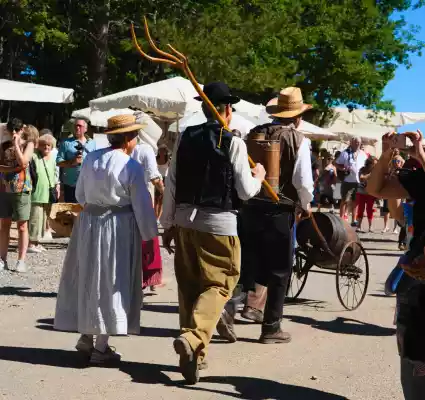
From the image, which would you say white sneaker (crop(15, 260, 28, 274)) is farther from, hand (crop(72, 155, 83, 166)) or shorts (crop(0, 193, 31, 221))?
hand (crop(72, 155, 83, 166))

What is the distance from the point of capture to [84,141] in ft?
42.3

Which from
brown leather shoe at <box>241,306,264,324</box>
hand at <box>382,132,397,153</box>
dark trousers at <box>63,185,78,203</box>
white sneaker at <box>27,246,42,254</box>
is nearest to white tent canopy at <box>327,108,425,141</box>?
dark trousers at <box>63,185,78,203</box>

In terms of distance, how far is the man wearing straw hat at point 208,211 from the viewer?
606 centimetres

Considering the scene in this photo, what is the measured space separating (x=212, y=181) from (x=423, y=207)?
212cm

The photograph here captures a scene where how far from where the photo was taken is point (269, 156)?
7.25m

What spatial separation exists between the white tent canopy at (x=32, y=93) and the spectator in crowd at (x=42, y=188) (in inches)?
114

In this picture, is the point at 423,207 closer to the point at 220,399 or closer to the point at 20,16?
the point at 220,399

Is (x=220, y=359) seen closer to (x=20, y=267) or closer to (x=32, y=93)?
(x=20, y=267)

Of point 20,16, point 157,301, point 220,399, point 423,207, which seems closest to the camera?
point 423,207

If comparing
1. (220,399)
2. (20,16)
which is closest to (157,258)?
(220,399)

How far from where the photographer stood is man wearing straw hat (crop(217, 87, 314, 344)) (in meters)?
7.32

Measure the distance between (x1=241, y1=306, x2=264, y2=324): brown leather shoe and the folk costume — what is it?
201 centimetres

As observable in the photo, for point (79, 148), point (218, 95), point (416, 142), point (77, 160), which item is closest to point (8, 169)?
point (79, 148)

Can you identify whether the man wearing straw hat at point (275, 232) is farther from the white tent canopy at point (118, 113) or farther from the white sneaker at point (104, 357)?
the white tent canopy at point (118, 113)
